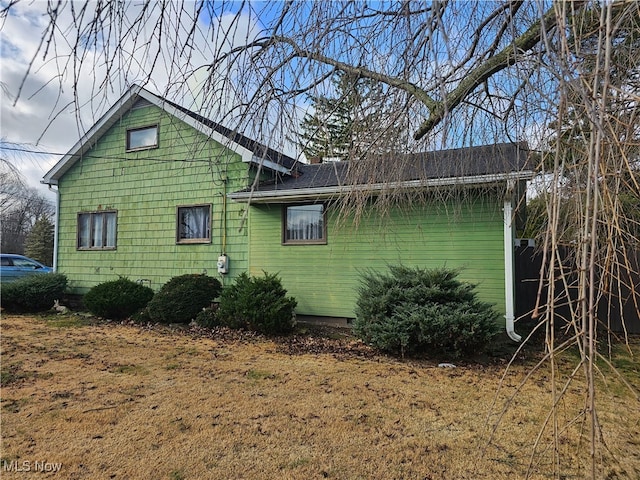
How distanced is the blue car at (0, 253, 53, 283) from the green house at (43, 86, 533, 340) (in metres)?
2.51

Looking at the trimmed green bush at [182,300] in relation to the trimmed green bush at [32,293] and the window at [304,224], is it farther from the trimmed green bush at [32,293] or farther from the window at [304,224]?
the trimmed green bush at [32,293]

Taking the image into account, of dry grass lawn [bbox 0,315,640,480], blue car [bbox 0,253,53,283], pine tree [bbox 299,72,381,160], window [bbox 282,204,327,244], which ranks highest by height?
pine tree [bbox 299,72,381,160]

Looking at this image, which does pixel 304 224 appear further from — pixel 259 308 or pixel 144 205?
pixel 144 205

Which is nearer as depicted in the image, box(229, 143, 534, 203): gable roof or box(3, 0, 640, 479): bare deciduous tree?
box(3, 0, 640, 479): bare deciduous tree

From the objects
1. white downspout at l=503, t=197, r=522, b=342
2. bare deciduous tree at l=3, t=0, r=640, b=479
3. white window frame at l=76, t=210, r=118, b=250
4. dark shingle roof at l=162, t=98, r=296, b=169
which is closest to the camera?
bare deciduous tree at l=3, t=0, r=640, b=479

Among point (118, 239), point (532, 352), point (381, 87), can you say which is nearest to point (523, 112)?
point (381, 87)

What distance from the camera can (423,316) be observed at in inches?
206

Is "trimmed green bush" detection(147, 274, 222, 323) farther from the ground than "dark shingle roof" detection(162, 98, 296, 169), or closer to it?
closer to it

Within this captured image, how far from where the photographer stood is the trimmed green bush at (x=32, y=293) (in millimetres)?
A: 9602

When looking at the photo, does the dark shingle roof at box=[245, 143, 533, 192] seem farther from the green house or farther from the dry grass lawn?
the dry grass lawn

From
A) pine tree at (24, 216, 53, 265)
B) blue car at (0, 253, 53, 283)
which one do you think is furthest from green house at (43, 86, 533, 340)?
pine tree at (24, 216, 53, 265)

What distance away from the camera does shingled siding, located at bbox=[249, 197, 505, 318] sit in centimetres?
666

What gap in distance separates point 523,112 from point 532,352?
4.51 metres

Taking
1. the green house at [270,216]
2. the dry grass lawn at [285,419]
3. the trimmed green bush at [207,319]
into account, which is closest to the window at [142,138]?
the green house at [270,216]
